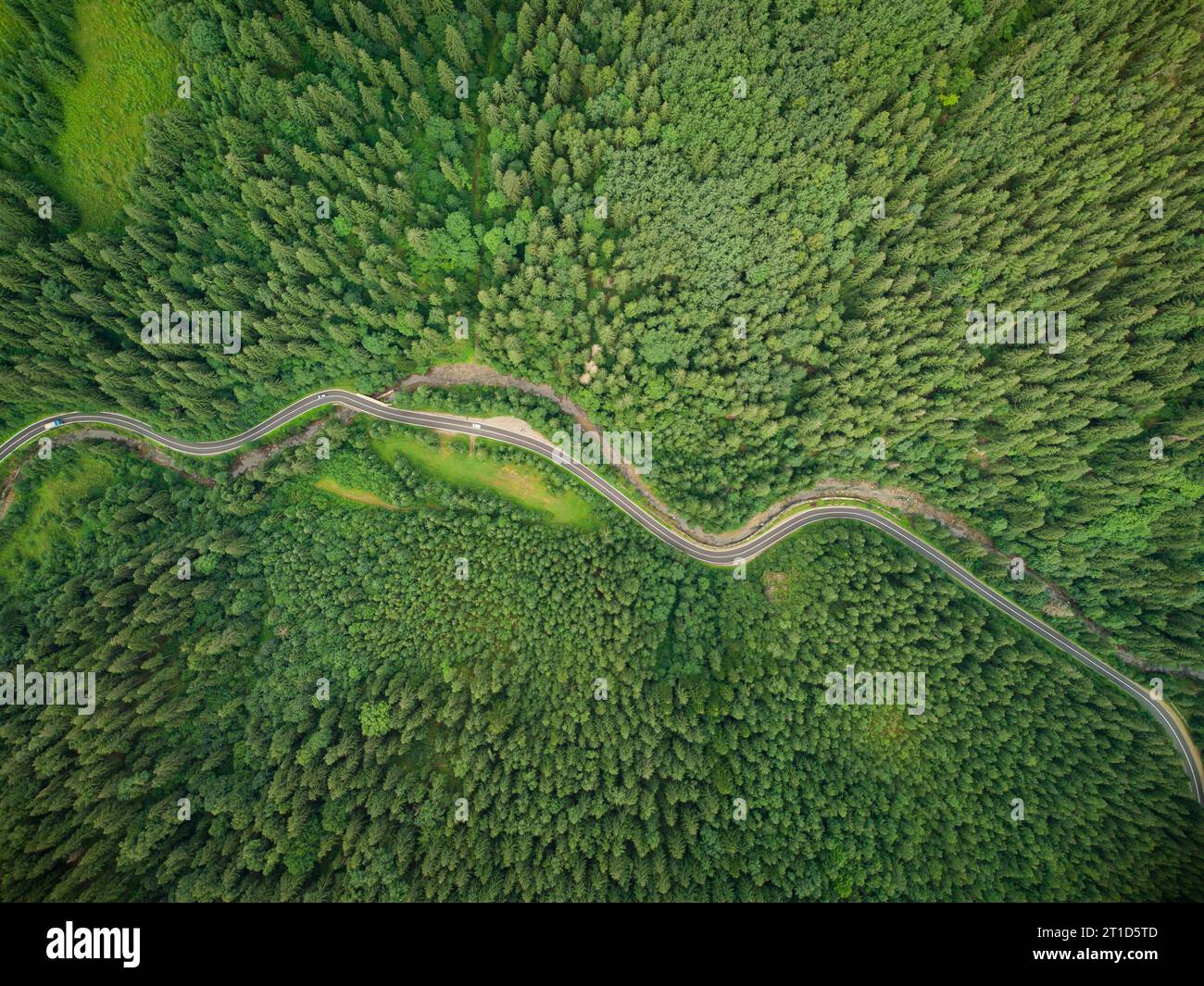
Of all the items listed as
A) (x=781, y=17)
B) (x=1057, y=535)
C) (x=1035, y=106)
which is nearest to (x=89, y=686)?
(x=781, y=17)

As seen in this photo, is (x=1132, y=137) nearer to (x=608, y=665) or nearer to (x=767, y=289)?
(x=767, y=289)

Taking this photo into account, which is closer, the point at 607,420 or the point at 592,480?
the point at 607,420

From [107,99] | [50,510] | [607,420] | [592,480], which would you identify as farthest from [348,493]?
[107,99]

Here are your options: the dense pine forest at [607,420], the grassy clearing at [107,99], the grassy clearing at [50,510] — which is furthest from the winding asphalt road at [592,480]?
the grassy clearing at [107,99]

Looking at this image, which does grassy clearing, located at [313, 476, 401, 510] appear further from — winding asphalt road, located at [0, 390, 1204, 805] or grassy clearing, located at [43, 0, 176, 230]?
grassy clearing, located at [43, 0, 176, 230]

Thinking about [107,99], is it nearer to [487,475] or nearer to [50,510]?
[50,510]

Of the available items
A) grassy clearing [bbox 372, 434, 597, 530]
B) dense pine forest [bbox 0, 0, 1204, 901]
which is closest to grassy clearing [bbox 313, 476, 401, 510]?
dense pine forest [bbox 0, 0, 1204, 901]
